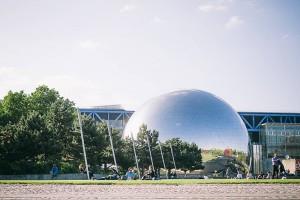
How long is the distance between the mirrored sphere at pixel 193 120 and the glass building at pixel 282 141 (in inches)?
510

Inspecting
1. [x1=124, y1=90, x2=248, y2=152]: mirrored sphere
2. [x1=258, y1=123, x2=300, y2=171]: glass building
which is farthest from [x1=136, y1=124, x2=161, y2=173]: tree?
[x1=258, y1=123, x2=300, y2=171]: glass building

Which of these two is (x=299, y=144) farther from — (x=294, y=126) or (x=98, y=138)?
(x=98, y=138)

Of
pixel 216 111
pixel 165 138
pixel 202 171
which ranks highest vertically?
pixel 216 111

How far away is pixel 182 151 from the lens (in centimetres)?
6894

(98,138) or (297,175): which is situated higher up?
(98,138)

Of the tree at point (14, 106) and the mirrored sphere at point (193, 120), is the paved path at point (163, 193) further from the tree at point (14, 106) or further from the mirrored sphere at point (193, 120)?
the mirrored sphere at point (193, 120)

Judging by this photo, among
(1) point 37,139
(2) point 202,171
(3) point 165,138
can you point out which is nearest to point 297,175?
(2) point 202,171

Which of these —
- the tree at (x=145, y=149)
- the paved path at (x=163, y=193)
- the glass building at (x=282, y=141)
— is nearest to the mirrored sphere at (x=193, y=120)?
the tree at (x=145, y=149)

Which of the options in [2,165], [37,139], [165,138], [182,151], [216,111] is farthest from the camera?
[216,111]

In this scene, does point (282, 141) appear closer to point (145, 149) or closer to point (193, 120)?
point (193, 120)

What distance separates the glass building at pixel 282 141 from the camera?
90188 mm

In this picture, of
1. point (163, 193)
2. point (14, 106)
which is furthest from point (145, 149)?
point (163, 193)

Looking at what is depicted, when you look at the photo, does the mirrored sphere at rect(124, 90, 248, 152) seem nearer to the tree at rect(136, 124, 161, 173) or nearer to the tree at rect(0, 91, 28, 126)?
the tree at rect(136, 124, 161, 173)

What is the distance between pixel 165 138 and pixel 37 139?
33781 millimetres
